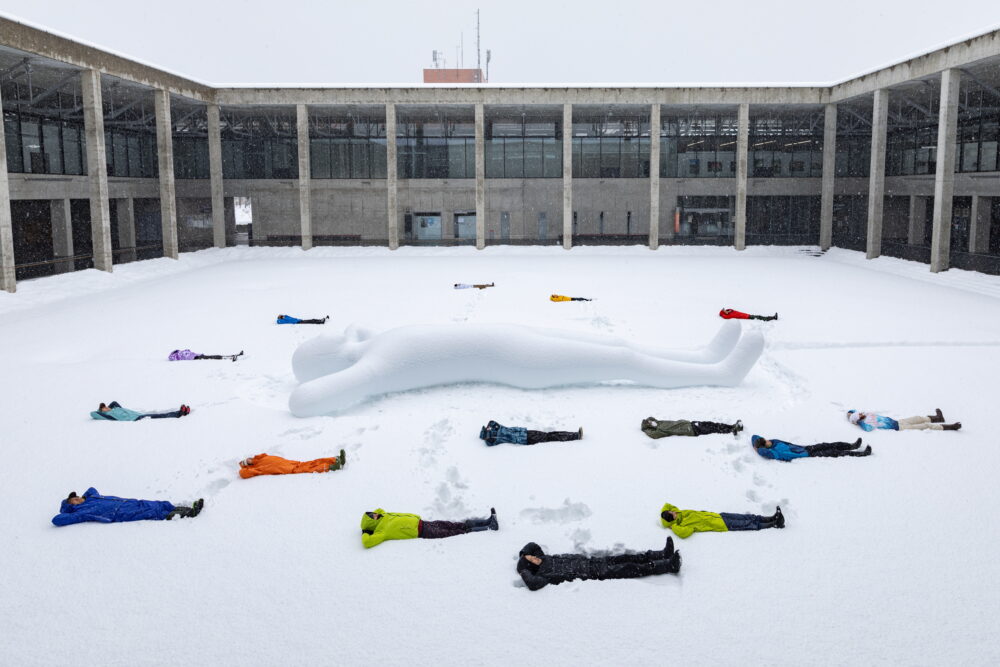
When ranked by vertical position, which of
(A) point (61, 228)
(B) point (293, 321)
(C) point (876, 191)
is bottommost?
(B) point (293, 321)

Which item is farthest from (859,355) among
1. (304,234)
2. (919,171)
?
(919,171)

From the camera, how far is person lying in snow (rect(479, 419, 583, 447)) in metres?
9.54

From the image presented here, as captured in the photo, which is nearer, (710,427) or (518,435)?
(518,435)

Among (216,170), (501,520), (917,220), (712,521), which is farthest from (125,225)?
(917,220)

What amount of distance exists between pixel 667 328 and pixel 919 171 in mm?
35426

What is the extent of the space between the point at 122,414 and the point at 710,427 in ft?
25.9

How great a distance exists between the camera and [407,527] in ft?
23.8

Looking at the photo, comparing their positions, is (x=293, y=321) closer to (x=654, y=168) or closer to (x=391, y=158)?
(x=391, y=158)

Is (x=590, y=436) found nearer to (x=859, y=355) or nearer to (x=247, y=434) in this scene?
(x=247, y=434)

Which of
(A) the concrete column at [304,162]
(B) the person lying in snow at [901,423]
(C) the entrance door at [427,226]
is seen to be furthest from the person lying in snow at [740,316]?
(C) the entrance door at [427,226]

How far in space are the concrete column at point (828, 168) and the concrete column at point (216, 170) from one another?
31.9 metres

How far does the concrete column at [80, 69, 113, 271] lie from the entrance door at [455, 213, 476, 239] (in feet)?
73.4

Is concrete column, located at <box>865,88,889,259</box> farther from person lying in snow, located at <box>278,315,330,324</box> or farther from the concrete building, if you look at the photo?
person lying in snow, located at <box>278,315,330,324</box>

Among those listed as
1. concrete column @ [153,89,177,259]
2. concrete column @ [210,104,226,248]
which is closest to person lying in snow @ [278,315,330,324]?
concrete column @ [153,89,177,259]
